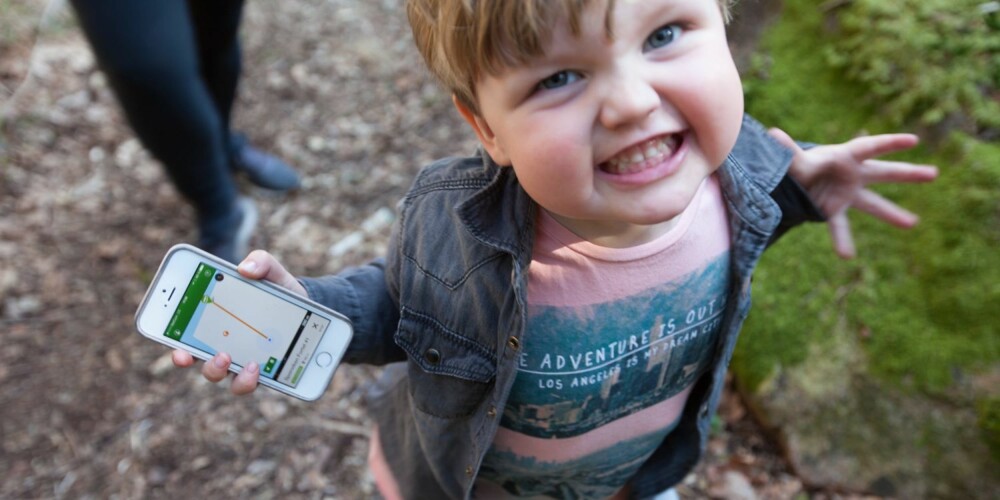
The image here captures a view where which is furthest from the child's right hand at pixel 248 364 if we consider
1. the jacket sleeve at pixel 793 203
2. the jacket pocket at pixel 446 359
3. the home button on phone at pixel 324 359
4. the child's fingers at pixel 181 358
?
the jacket sleeve at pixel 793 203

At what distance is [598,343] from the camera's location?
1.29 m

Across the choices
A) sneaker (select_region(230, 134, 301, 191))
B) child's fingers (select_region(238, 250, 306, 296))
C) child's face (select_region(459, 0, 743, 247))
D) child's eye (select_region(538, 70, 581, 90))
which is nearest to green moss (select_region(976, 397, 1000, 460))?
child's face (select_region(459, 0, 743, 247))

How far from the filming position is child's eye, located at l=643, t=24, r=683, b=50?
98cm

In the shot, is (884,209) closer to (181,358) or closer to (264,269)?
(264,269)

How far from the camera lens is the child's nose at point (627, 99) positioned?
94cm

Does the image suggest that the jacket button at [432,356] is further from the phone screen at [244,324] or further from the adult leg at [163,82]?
the adult leg at [163,82]

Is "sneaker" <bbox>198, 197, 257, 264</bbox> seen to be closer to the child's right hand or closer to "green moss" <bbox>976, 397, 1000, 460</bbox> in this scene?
the child's right hand

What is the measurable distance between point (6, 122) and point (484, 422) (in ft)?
10.5

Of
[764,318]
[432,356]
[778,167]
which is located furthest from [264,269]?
[764,318]

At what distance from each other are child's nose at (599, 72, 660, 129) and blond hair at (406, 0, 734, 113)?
73 millimetres

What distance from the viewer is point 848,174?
148 centimetres

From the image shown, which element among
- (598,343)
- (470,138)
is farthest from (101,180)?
(598,343)

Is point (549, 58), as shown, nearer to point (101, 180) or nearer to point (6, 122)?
point (101, 180)

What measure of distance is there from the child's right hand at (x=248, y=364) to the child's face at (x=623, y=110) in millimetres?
475
